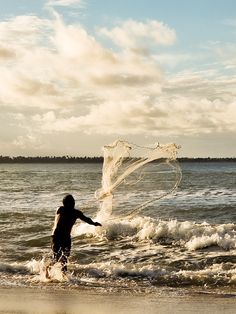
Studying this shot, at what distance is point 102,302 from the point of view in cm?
868

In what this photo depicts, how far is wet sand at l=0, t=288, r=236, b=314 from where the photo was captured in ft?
26.3

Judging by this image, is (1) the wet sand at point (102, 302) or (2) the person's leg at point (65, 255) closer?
(1) the wet sand at point (102, 302)

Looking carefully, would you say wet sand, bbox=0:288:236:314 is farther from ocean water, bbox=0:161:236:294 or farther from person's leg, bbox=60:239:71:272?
person's leg, bbox=60:239:71:272

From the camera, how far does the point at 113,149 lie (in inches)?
555

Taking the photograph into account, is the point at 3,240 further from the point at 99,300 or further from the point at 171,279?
the point at 99,300

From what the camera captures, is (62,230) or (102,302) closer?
(102,302)

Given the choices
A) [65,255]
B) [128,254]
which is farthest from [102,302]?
[128,254]

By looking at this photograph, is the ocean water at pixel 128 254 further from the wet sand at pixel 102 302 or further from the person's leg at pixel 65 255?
the wet sand at pixel 102 302

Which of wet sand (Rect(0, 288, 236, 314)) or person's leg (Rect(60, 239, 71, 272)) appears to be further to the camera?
person's leg (Rect(60, 239, 71, 272))

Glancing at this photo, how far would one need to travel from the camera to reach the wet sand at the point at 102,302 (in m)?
8.02

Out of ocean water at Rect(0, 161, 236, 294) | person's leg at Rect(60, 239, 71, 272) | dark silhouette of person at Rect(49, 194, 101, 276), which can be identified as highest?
dark silhouette of person at Rect(49, 194, 101, 276)

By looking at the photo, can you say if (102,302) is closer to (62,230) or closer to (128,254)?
(62,230)

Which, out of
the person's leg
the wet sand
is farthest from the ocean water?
the wet sand

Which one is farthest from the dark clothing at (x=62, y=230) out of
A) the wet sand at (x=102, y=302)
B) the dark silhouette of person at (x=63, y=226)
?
the wet sand at (x=102, y=302)
